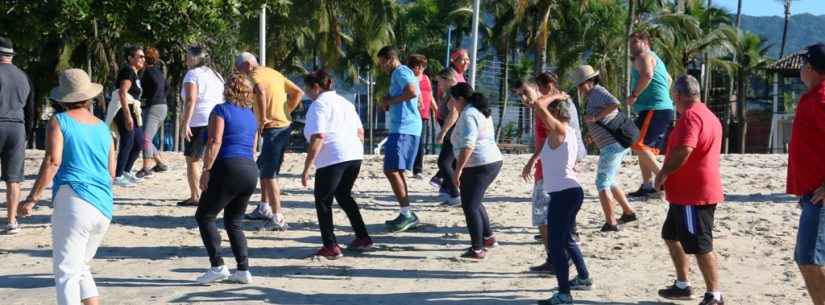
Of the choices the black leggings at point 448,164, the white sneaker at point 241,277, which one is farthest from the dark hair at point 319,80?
the black leggings at point 448,164

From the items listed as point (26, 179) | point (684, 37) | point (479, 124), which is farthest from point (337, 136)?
point (684, 37)

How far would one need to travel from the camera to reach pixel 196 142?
1041cm

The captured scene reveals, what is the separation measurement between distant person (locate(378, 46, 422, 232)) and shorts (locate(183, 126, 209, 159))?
1.94 metres

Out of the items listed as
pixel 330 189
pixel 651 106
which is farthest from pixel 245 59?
pixel 651 106

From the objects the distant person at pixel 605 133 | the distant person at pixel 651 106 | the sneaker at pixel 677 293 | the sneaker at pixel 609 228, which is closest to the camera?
the sneaker at pixel 677 293

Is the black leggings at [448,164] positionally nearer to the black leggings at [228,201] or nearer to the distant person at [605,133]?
the distant person at [605,133]

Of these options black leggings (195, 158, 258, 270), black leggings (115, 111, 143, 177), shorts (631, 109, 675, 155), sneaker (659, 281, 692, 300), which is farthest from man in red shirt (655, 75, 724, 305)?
black leggings (115, 111, 143, 177)

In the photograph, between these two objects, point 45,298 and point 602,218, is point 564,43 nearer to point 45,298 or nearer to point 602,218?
point 602,218

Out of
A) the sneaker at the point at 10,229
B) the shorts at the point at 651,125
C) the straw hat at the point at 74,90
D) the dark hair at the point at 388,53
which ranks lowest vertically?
the sneaker at the point at 10,229

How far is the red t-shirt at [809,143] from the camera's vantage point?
18.7 ft

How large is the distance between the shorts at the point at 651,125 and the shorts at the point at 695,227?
340 centimetres

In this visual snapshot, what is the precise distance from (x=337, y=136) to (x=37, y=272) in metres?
2.53

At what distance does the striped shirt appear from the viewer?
8977mm

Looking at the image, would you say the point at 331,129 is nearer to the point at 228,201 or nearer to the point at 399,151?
the point at 228,201
